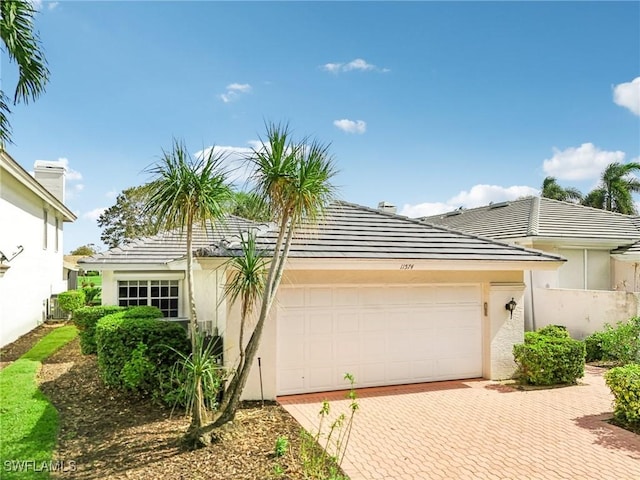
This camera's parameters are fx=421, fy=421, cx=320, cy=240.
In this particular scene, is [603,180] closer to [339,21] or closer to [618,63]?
[618,63]

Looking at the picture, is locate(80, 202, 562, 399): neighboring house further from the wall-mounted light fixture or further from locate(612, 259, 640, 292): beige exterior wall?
locate(612, 259, 640, 292): beige exterior wall

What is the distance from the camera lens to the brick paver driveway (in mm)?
6109

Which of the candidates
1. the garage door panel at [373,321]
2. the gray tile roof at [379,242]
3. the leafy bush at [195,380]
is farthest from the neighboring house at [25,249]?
the garage door panel at [373,321]


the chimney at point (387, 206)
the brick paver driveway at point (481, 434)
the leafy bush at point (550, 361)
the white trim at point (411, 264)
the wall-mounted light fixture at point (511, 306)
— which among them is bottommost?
the brick paver driveway at point (481, 434)

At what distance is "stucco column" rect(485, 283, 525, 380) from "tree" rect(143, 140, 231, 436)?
7.64 metres

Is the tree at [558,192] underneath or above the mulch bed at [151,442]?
above

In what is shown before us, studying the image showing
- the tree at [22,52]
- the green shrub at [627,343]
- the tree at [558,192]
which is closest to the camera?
the tree at [22,52]

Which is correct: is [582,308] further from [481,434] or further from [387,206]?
[481,434]

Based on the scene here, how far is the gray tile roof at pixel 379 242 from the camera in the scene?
9.54m

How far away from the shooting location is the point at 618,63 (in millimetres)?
16375

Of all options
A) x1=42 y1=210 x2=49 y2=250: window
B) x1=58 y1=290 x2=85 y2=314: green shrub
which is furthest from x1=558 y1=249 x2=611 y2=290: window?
x1=42 y1=210 x2=49 y2=250: window

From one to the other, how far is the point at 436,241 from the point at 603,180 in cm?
2570

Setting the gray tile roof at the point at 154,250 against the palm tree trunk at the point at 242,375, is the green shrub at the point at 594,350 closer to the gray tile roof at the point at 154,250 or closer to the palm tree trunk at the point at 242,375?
the palm tree trunk at the point at 242,375

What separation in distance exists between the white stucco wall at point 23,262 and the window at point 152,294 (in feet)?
12.9
